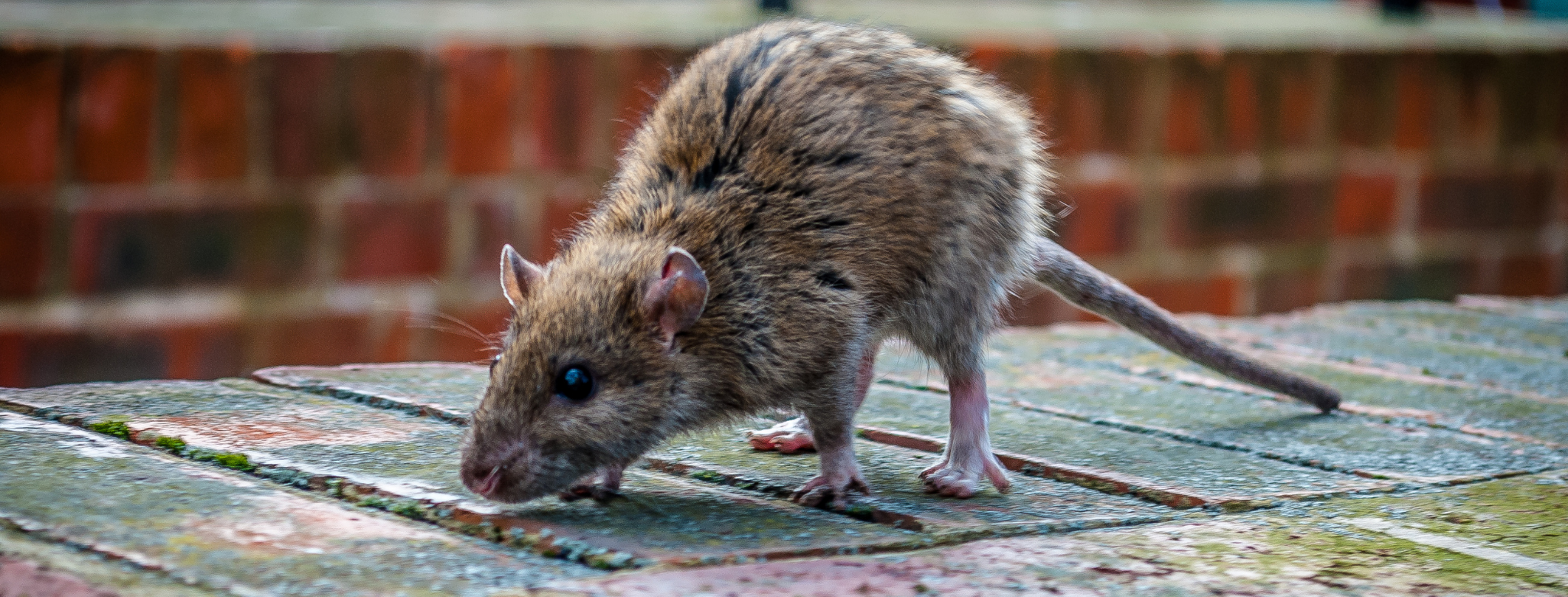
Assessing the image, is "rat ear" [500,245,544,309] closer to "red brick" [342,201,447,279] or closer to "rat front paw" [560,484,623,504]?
"rat front paw" [560,484,623,504]

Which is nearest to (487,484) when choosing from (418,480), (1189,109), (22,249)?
(418,480)

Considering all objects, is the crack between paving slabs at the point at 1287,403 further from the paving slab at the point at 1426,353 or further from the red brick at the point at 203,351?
the red brick at the point at 203,351

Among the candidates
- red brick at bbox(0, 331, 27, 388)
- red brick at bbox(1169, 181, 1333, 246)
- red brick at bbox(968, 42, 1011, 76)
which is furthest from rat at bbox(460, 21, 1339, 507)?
red brick at bbox(1169, 181, 1333, 246)

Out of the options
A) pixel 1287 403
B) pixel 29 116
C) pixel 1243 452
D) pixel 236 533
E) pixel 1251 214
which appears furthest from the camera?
pixel 1251 214

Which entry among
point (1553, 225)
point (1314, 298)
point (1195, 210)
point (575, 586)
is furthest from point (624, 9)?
point (575, 586)

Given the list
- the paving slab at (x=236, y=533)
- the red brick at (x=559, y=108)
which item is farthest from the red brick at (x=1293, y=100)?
the paving slab at (x=236, y=533)

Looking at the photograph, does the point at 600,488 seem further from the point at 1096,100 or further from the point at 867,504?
the point at 1096,100
